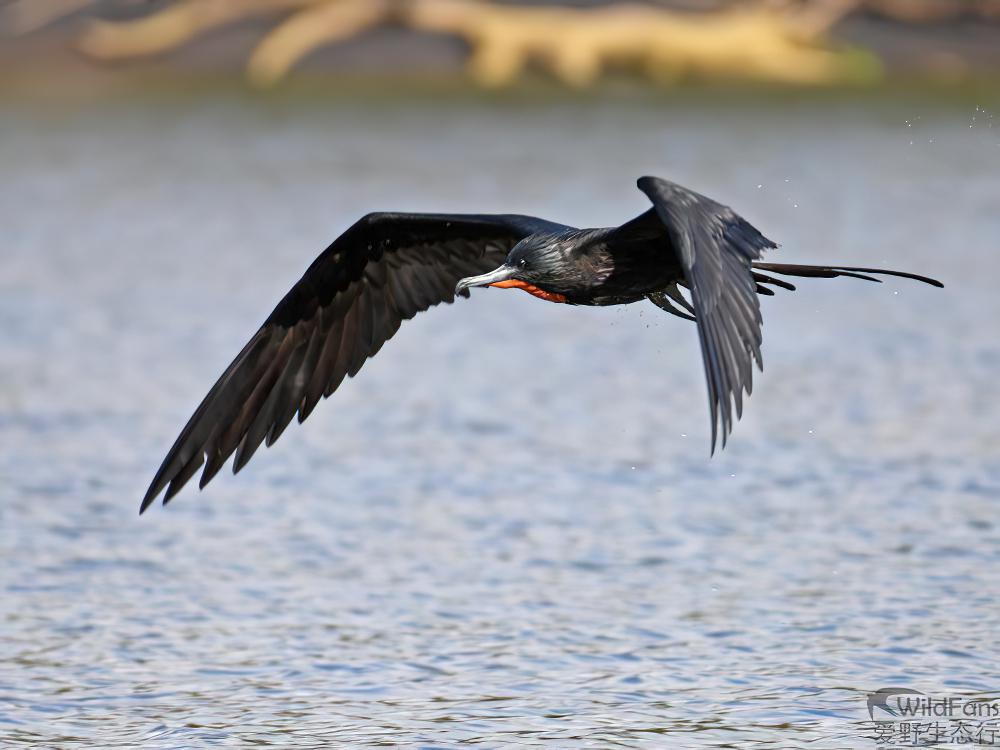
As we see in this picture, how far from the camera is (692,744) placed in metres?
6.29

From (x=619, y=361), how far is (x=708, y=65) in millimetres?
13811

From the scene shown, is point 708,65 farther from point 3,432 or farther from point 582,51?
point 3,432

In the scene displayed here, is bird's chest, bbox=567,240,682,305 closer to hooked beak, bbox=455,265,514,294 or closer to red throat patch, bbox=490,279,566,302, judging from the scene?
red throat patch, bbox=490,279,566,302

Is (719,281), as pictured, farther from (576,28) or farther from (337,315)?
(576,28)

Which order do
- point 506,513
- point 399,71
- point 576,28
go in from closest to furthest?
1. point 506,513
2. point 576,28
3. point 399,71

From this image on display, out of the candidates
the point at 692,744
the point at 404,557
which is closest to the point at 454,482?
the point at 404,557

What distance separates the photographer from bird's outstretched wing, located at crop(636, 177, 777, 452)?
18.3 feet

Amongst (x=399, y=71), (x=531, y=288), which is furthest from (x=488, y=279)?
(x=399, y=71)

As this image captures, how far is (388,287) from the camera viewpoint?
26.0 ft

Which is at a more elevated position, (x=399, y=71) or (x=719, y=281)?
(x=399, y=71)

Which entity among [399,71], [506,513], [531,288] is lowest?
[506,513]

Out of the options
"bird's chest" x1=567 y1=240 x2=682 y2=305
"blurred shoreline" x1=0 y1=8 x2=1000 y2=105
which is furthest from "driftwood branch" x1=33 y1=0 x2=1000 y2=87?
"bird's chest" x1=567 y1=240 x2=682 y2=305

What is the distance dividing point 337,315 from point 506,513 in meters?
1.85

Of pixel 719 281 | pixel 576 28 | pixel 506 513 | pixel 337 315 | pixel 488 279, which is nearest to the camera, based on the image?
pixel 719 281
